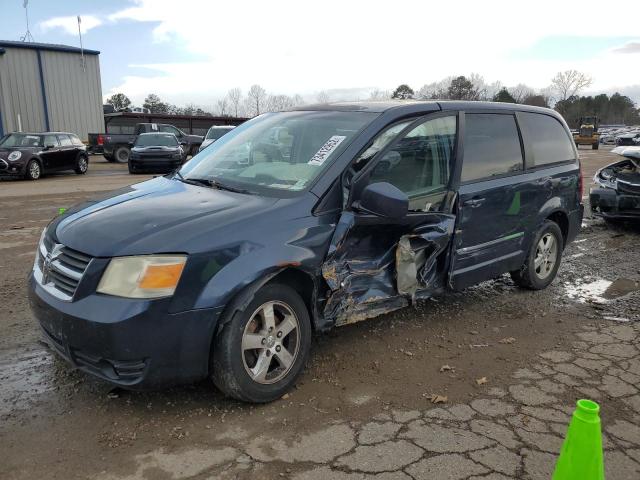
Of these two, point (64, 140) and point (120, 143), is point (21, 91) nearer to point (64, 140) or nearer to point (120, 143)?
point (120, 143)

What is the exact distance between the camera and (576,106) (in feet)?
294

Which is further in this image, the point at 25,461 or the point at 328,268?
the point at 328,268

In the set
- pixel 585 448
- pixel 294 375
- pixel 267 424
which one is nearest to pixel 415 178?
pixel 294 375

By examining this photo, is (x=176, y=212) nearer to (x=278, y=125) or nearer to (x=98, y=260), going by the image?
(x=98, y=260)

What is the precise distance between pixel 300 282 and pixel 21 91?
28.9m

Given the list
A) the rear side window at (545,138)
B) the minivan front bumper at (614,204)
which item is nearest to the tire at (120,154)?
the minivan front bumper at (614,204)

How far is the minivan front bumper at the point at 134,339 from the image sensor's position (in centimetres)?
269

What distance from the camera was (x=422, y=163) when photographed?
400 centimetres

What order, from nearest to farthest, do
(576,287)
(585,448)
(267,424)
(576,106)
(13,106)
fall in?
(585,448), (267,424), (576,287), (13,106), (576,106)

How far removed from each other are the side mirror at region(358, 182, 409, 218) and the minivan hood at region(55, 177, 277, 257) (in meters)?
0.59

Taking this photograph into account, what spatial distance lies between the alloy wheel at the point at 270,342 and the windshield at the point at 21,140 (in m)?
16.2

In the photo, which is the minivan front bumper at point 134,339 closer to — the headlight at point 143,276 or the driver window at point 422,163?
the headlight at point 143,276

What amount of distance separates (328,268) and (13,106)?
94.3 feet

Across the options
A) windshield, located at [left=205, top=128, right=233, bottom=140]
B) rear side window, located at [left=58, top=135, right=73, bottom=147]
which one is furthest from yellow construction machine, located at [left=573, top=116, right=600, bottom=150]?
rear side window, located at [left=58, top=135, right=73, bottom=147]
